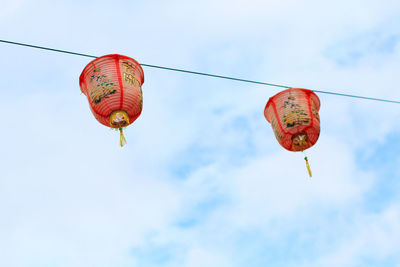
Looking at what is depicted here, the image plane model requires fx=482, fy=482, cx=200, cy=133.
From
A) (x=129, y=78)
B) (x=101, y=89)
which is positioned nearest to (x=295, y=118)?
(x=129, y=78)

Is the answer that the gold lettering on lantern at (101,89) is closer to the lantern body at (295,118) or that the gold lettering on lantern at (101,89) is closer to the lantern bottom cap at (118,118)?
the lantern bottom cap at (118,118)

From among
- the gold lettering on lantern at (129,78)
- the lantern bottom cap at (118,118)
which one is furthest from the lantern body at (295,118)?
the lantern bottom cap at (118,118)

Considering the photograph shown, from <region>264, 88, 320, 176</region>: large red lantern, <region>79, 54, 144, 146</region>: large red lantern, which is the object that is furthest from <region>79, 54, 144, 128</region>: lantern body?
<region>264, 88, 320, 176</region>: large red lantern

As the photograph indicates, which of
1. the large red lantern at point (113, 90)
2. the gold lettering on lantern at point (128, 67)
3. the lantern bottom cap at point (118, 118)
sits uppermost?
the gold lettering on lantern at point (128, 67)

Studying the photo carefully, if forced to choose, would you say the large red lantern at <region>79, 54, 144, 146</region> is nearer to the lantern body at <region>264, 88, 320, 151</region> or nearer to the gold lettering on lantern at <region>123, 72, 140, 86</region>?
the gold lettering on lantern at <region>123, 72, 140, 86</region>

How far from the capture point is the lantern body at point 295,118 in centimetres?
727

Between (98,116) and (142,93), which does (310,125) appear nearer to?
(142,93)

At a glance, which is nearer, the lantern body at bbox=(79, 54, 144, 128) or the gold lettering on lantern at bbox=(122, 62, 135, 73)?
the lantern body at bbox=(79, 54, 144, 128)

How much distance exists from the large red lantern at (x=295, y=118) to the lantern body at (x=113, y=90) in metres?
2.23

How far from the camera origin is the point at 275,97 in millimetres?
7621

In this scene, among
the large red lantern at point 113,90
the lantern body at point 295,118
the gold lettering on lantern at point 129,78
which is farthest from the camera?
the lantern body at point 295,118

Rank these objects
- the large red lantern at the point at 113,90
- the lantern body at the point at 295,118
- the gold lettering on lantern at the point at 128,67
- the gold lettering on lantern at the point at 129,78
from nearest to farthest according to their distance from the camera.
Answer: the large red lantern at the point at 113,90 → the gold lettering on lantern at the point at 129,78 → the gold lettering on lantern at the point at 128,67 → the lantern body at the point at 295,118

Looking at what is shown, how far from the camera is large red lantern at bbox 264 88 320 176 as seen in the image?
7.27m

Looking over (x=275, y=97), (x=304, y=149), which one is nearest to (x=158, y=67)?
(x=275, y=97)
